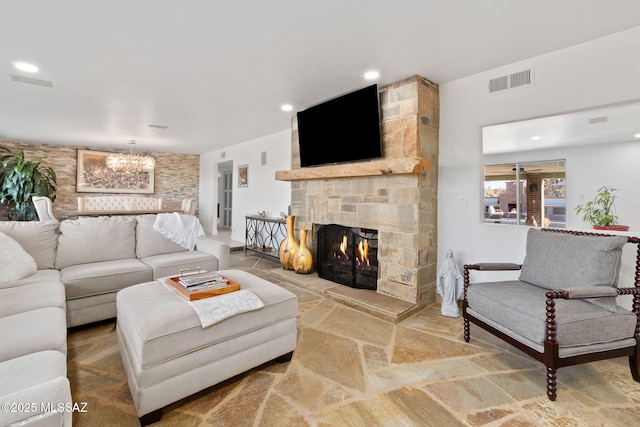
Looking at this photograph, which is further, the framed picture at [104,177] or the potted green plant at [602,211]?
the framed picture at [104,177]

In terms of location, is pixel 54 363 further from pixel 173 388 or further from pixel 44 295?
pixel 44 295

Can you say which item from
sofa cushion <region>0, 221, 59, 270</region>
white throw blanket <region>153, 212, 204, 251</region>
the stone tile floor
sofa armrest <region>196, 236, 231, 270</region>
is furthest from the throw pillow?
sofa armrest <region>196, 236, 231, 270</region>

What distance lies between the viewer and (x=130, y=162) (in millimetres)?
7211

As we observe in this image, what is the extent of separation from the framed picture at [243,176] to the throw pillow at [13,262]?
418 centimetres

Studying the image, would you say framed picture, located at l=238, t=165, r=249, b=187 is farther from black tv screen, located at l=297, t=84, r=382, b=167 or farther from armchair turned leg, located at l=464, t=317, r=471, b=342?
armchair turned leg, located at l=464, t=317, r=471, b=342

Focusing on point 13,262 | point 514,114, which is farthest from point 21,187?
point 514,114

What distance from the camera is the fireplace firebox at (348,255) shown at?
3.39m

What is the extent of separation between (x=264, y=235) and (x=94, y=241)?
9.99ft

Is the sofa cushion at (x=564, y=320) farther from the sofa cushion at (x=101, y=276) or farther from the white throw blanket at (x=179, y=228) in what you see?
the white throw blanket at (x=179, y=228)

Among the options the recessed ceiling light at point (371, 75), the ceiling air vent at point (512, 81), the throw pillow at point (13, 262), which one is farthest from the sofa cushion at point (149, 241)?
the ceiling air vent at point (512, 81)

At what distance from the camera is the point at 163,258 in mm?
3090

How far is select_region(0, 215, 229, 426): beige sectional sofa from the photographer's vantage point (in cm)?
96

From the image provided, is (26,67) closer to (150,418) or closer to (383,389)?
(150,418)

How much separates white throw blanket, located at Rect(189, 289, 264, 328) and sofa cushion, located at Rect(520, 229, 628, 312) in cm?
204
